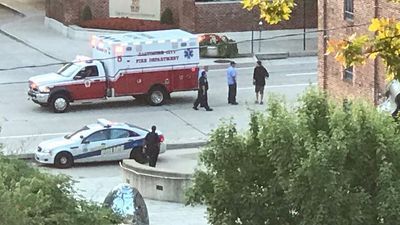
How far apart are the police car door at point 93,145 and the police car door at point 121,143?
0.15 metres

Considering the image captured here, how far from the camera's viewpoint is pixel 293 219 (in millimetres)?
15688

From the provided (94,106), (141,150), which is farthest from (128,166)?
(94,106)

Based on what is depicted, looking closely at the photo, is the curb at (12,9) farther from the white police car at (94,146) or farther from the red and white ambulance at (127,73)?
the white police car at (94,146)

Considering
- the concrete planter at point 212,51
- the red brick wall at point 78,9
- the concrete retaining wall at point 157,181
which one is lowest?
the concrete retaining wall at point 157,181

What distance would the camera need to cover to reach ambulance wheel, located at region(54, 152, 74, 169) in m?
27.9

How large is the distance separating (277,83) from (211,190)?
69.4 feet

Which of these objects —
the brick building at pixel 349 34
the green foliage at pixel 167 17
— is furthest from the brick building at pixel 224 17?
the brick building at pixel 349 34

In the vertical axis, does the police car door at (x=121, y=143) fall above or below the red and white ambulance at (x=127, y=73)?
below

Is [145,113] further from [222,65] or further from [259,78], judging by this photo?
[222,65]

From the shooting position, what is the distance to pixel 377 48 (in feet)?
29.0

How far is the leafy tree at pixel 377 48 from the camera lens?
8797mm

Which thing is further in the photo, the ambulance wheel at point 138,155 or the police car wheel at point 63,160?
the ambulance wheel at point 138,155

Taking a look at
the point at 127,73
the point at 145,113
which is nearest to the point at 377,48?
the point at 145,113

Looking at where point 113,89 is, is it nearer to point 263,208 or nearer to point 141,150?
point 141,150
